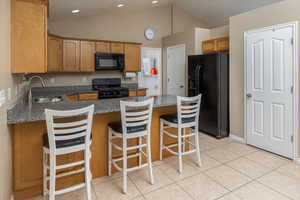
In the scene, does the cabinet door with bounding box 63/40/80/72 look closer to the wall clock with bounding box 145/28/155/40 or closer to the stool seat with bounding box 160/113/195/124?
the wall clock with bounding box 145/28/155/40

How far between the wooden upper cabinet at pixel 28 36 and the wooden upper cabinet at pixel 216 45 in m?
3.56

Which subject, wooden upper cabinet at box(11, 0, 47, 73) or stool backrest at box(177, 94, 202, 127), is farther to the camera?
stool backrest at box(177, 94, 202, 127)

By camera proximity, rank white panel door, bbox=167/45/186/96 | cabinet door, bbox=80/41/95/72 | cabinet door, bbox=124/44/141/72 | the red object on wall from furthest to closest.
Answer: the red object on wall
white panel door, bbox=167/45/186/96
cabinet door, bbox=124/44/141/72
cabinet door, bbox=80/41/95/72

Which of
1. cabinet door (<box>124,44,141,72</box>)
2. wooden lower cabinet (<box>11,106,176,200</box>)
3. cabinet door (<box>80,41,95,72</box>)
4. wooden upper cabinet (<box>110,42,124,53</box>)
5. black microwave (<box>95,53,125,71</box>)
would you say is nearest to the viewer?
wooden lower cabinet (<box>11,106,176,200</box>)

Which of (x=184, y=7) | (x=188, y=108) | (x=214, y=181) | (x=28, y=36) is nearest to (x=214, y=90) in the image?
(x=188, y=108)

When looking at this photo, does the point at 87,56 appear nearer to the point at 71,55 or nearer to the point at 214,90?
the point at 71,55

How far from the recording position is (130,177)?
8.13 feet

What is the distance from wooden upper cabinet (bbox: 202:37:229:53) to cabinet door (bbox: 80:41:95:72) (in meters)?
2.78

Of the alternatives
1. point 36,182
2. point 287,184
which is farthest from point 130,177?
point 287,184

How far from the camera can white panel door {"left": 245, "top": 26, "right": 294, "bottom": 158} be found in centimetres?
291

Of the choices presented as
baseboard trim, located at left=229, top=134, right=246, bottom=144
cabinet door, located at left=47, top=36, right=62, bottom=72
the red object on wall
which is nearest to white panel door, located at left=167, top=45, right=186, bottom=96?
the red object on wall

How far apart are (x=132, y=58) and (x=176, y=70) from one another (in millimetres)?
1347

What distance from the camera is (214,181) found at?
7.74 ft

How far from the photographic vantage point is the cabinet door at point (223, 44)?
423cm
